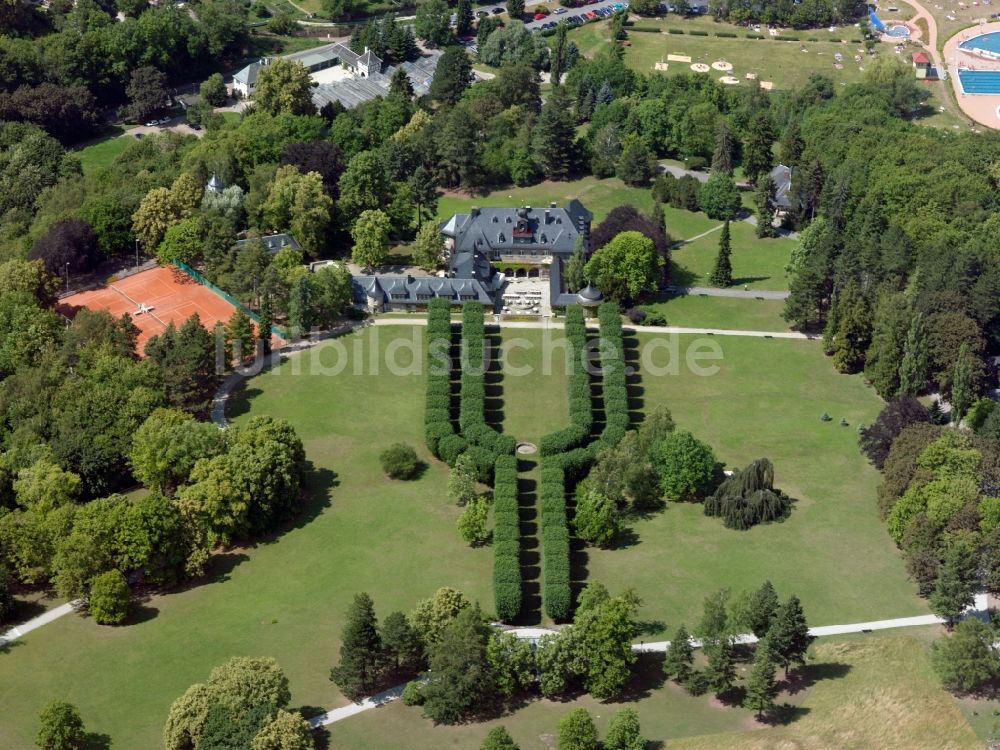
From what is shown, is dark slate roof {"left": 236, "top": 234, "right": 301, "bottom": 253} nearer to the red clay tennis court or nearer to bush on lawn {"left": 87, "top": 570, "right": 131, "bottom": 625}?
the red clay tennis court

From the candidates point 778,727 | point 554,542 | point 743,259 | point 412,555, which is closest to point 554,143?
point 743,259

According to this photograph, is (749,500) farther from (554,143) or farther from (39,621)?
(554,143)

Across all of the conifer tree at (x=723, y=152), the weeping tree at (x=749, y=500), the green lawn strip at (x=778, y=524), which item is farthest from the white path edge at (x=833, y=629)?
the conifer tree at (x=723, y=152)

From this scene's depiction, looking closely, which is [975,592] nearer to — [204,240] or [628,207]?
[628,207]

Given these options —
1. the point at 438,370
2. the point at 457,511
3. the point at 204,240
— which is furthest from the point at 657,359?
the point at 204,240

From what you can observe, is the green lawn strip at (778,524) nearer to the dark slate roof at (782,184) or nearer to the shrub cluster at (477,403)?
the shrub cluster at (477,403)

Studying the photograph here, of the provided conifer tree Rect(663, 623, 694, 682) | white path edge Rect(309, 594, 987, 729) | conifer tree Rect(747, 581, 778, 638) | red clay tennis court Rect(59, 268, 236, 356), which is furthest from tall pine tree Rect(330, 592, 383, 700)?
red clay tennis court Rect(59, 268, 236, 356)
